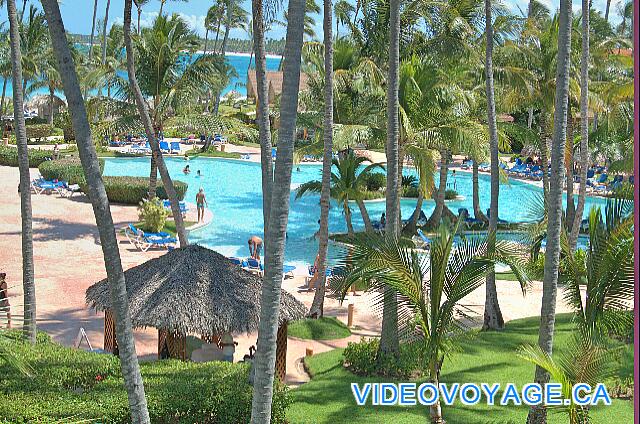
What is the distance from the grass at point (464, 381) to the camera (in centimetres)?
1009

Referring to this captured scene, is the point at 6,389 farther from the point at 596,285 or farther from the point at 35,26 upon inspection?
the point at 35,26

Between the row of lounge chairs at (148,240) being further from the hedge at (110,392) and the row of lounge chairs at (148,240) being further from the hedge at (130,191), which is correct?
the hedge at (110,392)

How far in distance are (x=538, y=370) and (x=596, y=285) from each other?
1.25 metres

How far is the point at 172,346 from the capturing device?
39.6 feet

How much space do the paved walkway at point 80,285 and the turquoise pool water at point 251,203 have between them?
2148 mm

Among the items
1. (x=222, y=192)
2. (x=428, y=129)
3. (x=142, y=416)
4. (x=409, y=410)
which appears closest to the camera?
(x=142, y=416)

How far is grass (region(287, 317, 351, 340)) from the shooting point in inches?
564

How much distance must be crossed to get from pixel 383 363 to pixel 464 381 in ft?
4.28

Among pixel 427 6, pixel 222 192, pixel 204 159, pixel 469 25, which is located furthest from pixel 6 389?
pixel 204 159

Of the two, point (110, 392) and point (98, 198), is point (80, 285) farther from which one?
point (98, 198)

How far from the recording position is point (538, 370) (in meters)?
8.95

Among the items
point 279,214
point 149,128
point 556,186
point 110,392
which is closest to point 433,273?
point 556,186

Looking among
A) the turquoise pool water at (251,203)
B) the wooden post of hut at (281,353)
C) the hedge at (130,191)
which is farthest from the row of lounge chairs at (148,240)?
the wooden post of hut at (281,353)

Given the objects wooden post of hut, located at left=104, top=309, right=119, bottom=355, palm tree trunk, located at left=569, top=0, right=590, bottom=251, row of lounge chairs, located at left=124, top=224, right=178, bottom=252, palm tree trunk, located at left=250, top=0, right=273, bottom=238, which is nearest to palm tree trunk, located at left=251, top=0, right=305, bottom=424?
palm tree trunk, located at left=250, top=0, right=273, bottom=238
